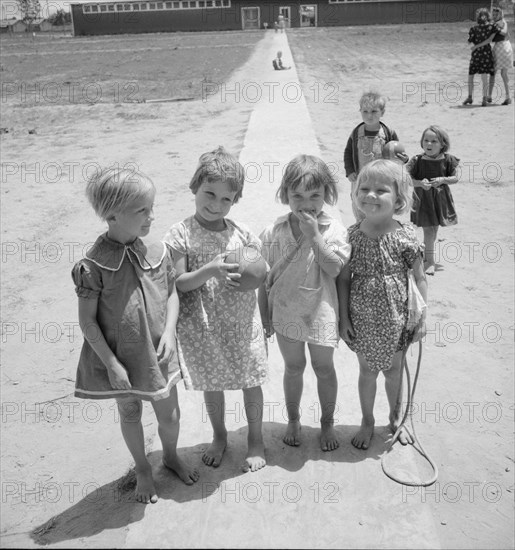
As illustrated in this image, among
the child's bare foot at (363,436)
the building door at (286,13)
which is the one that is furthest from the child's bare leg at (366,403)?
the building door at (286,13)

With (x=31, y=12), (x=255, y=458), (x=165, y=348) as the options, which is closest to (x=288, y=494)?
(x=255, y=458)

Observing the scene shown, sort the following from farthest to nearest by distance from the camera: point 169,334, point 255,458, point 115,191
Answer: point 255,458 < point 169,334 < point 115,191

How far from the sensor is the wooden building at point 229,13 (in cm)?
5862

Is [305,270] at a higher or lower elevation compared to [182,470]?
higher

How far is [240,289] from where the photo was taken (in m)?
2.68

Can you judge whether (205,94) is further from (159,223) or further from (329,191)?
(329,191)

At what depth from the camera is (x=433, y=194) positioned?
541 centimetres

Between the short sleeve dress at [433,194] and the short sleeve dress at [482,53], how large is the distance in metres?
8.24

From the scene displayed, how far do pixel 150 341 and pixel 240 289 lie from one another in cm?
45

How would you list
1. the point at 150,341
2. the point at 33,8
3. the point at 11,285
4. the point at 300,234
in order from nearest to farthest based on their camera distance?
the point at 150,341, the point at 300,234, the point at 11,285, the point at 33,8

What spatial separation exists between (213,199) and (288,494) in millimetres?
1377

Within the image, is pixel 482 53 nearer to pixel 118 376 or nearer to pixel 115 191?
pixel 115 191

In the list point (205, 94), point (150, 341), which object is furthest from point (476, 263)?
point (205, 94)

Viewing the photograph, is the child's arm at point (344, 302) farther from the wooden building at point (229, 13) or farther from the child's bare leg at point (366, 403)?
the wooden building at point (229, 13)
